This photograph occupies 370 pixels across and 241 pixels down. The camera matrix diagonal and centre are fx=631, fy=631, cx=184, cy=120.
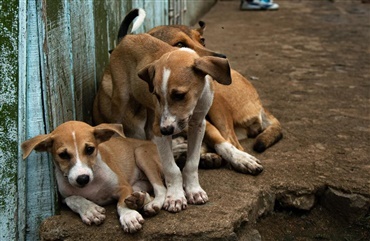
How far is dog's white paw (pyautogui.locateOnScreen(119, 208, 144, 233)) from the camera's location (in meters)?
3.89

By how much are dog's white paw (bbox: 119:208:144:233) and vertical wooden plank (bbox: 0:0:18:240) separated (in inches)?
27.7

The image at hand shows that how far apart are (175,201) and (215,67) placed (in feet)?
3.04

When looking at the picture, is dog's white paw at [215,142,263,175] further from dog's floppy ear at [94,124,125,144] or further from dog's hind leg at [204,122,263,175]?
dog's floppy ear at [94,124,125,144]

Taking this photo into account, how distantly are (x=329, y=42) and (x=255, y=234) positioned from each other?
6.37 meters

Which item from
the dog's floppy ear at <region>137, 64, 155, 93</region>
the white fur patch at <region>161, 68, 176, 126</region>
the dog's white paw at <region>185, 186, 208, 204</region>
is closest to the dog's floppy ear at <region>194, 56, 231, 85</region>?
the white fur patch at <region>161, 68, 176, 126</region>

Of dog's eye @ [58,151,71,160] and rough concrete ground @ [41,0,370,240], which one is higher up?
dog's eye @ [58,151,71,160]

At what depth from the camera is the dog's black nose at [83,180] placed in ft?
12.6

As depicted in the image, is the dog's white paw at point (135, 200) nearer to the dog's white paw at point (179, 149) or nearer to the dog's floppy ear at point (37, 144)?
the dog's floppy ear at point (37, 144)

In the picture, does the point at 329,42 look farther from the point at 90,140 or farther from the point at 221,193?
the point at 90,140

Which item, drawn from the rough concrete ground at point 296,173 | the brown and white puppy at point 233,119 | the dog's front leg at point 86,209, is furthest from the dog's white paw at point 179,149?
the dog's front leg at point 86,209

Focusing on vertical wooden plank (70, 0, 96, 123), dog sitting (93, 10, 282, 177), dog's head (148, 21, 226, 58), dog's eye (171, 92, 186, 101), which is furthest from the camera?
dog's head (148, 21, 226, 58)

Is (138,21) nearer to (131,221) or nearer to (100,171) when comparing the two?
(100,171)

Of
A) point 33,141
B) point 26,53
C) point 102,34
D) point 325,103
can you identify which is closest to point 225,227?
point 33,141

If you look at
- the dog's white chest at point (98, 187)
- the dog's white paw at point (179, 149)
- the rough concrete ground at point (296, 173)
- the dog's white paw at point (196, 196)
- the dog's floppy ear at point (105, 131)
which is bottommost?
the rough concrete ground at point (296, 173)
